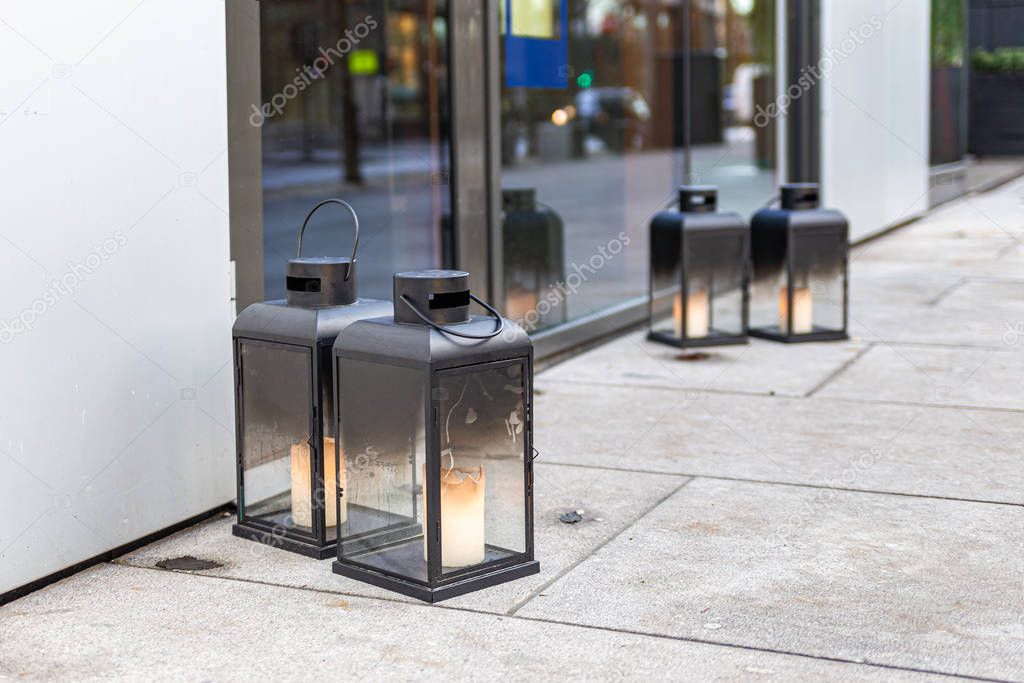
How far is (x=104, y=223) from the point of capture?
3896 millimetres

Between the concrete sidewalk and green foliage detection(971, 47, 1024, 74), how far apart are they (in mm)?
24082

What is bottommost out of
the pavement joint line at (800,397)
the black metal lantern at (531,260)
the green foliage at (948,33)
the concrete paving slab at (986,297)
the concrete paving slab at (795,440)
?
the concrete paving slab at (795,440)

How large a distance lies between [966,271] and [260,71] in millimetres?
7599

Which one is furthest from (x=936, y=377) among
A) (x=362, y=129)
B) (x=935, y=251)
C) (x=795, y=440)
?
(x=362, y=129)

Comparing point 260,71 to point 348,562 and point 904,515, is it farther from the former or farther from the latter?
point 904,515

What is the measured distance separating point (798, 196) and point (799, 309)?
655 mm

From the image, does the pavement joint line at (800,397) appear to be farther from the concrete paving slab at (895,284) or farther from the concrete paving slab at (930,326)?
the concrete paving slab at (895,284)

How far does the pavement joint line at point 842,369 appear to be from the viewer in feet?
21.0

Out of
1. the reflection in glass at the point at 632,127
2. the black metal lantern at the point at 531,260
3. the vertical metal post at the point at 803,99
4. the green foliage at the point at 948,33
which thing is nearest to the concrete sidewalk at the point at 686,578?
the black metal lantern at the point at 531,260

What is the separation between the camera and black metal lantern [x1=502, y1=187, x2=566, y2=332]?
7.06m

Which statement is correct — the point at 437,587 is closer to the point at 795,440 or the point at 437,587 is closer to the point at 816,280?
the point at 795,440

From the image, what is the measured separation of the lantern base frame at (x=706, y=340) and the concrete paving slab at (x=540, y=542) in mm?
2523

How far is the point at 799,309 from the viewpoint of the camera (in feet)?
24.9

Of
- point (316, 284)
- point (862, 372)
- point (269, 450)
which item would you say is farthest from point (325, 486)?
point (862, 372)
